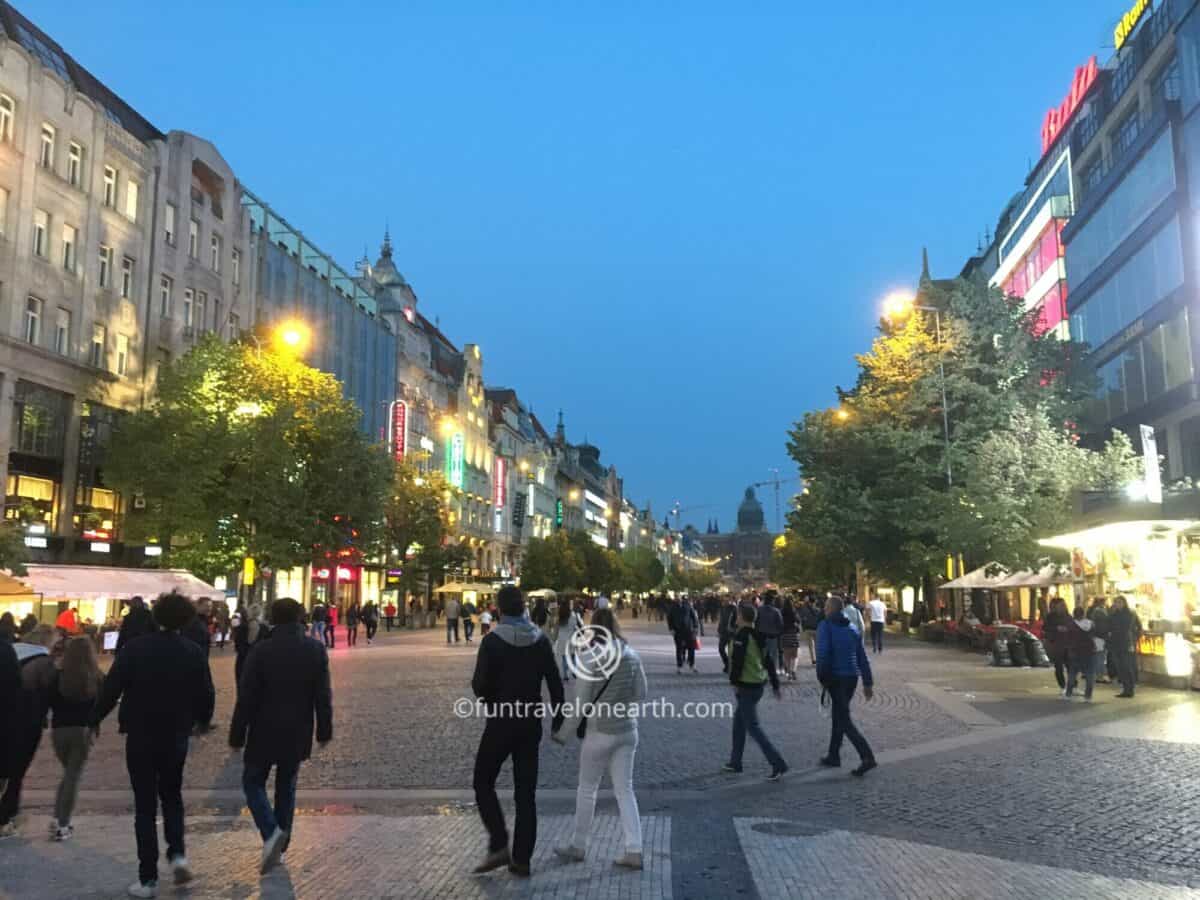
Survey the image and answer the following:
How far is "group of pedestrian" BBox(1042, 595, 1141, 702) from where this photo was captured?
18156 mm

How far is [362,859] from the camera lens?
281 inches

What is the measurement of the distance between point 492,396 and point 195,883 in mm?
99539

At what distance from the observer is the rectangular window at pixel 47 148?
34.2m

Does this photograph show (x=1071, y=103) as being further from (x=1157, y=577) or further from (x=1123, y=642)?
(x=1123, y=642)

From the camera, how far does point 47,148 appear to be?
3459 cm

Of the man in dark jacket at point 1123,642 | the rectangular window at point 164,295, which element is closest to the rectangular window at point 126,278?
the rectangular window at point 164,295

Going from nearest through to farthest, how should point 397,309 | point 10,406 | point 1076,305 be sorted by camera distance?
point 10,406, point 1076,305, point 397,309

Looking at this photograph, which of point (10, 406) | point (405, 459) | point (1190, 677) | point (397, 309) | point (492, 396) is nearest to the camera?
point (1190, 677)

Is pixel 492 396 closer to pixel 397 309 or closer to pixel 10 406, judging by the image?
pixel 397 309

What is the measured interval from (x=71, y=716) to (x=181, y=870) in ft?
6.77

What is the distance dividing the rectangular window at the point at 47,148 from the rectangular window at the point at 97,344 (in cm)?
556

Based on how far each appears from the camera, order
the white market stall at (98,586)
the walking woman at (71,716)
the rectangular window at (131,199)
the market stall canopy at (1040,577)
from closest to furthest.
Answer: the walking woman at (71,716)
the white market stall at (98,586)
the market stall canopy at (1040,577)
the rectangular window at (131,199)

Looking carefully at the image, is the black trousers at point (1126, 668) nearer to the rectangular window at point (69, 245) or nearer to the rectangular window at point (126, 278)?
the rectangular window at point (69, 245)

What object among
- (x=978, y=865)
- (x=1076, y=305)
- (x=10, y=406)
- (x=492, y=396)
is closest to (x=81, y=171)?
(x=10, y=406)
